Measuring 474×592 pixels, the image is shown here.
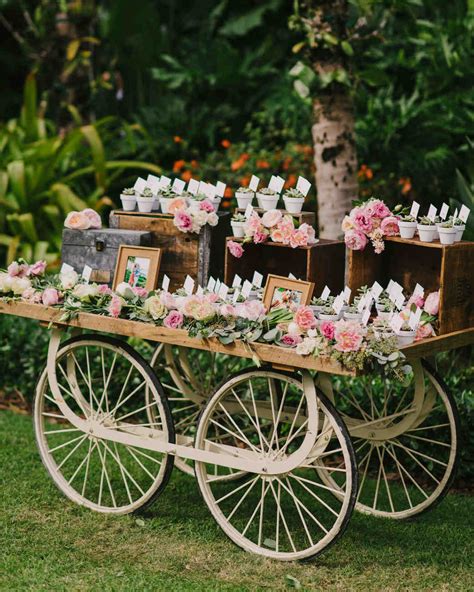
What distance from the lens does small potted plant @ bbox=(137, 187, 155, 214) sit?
4.11 meters

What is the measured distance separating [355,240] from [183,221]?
2.19 feet

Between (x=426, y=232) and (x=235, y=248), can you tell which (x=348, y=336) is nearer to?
(x=426, y=232)

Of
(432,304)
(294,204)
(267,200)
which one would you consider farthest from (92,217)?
(432,304)

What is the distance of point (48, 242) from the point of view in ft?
24.9

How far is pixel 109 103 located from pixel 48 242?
260 cm

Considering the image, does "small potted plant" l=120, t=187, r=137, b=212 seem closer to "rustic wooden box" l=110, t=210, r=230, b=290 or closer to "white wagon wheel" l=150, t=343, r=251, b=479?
"rustic wooden box" l=110, t=210, r=230, b=290

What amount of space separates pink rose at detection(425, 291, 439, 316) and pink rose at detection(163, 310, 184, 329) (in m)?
0.89

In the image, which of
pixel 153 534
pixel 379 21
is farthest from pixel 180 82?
pixel 153 534

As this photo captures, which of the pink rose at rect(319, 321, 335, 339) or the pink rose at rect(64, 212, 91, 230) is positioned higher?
the pink rose at rect(64, 212, 91, 230)

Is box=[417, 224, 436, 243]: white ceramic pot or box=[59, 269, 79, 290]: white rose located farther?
box=[59, 269, 79, 290]: white rose

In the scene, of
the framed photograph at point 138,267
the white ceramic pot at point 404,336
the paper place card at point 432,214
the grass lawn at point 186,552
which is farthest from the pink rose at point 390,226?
the grass lawn at point 186,552

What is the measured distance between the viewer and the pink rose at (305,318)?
3.39 meters

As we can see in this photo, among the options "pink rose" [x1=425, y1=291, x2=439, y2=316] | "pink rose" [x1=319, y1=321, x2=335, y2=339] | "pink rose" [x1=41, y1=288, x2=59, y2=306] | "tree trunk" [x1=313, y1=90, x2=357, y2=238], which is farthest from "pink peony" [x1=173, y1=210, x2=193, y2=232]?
"tree trunk" [x1=313, y1=90, x2=357, y2=238]

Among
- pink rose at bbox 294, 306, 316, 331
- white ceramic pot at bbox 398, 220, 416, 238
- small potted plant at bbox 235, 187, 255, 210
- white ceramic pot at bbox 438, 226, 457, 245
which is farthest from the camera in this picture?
small potted plant at bbox 235, 187, 255, 210
